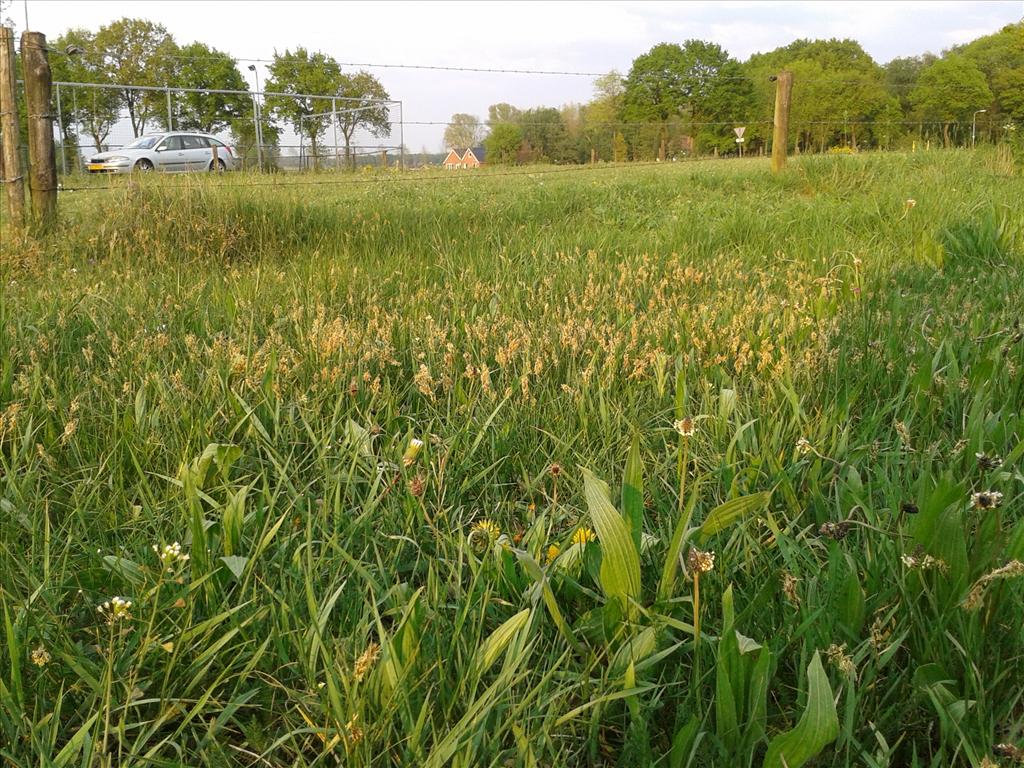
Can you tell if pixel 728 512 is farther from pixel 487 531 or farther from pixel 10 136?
pixel 10 136

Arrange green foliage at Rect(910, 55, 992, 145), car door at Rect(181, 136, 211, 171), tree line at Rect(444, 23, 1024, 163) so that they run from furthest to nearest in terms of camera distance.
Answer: green foliage at Rect(910, 55, 992, 145), tree line at Rect(444, 23, 1024, 163), car door at Rect(181, 136, 211, 171)

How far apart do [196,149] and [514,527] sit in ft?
82.0

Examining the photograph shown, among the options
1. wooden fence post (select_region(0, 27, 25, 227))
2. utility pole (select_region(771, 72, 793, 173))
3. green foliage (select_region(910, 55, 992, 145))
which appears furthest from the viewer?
green foliage (select_region(910, 55, 992, 145))

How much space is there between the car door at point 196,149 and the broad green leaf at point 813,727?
80.8ft

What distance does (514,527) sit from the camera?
1.84 metres

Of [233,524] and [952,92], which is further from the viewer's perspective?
[952,92]

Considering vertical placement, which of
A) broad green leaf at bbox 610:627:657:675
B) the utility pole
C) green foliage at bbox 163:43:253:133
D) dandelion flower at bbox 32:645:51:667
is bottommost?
broad green leaf at bbox 610:627:657:675

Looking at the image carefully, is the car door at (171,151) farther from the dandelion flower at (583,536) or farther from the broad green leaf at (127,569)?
the dandelion flower at (583,536)

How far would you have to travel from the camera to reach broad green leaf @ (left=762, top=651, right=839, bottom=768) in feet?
3.40

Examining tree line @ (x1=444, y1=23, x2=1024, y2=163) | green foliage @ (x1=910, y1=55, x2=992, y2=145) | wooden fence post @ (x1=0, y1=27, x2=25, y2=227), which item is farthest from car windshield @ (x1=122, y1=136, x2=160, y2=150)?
green foliage @ (x1=910, y1=55, x2=992, y2=145)

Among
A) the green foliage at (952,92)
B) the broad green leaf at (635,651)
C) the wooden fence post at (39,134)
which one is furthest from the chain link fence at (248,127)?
the green foliage at (952,92)

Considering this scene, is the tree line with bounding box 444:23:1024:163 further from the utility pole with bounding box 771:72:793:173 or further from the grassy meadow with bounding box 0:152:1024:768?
the grassy meadow with bounding box 0:152:1024:768

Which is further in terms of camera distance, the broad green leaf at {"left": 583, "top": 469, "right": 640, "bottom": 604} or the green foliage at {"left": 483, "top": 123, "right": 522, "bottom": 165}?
the green foliage at {"left": 483, "top": 123, "right": 522, "bottom": 165}

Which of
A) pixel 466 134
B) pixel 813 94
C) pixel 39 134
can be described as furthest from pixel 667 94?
pixel 39 134
